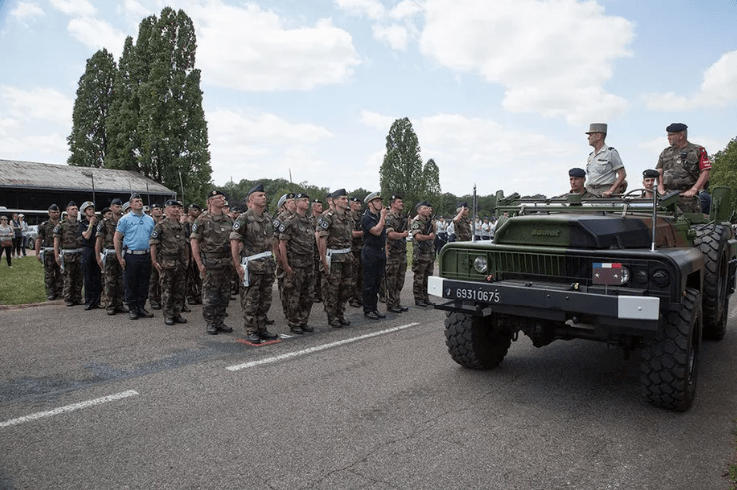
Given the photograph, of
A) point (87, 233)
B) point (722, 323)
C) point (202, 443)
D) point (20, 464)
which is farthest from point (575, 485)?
point (87, 233)

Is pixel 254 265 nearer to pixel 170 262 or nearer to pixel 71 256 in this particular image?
pixel 170 262

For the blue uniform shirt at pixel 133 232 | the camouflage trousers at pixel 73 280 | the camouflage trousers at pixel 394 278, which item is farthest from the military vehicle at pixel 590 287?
the camouflage trousers at pixel 73 280

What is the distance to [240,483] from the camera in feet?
9.88

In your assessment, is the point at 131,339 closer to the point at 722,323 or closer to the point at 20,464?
the point at 20,464

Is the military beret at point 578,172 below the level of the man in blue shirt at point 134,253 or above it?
above

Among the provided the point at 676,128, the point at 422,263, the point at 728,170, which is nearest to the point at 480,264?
the point at 676,128

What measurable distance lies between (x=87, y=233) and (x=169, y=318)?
2.61 meters

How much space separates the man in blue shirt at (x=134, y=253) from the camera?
8.27m

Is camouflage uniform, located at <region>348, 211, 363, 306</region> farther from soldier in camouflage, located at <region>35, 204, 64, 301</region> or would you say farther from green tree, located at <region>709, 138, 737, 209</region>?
green tree, located at <region>709, 138, 737, 209</region>

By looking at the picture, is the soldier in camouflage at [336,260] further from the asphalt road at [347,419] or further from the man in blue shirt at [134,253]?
the man in blue shirt at [134,253]

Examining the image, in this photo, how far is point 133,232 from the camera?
8.28m

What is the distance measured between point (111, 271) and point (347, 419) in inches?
251

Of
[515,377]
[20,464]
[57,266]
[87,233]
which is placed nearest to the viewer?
[20,464]

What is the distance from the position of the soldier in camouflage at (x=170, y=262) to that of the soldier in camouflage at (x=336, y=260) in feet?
7.45
